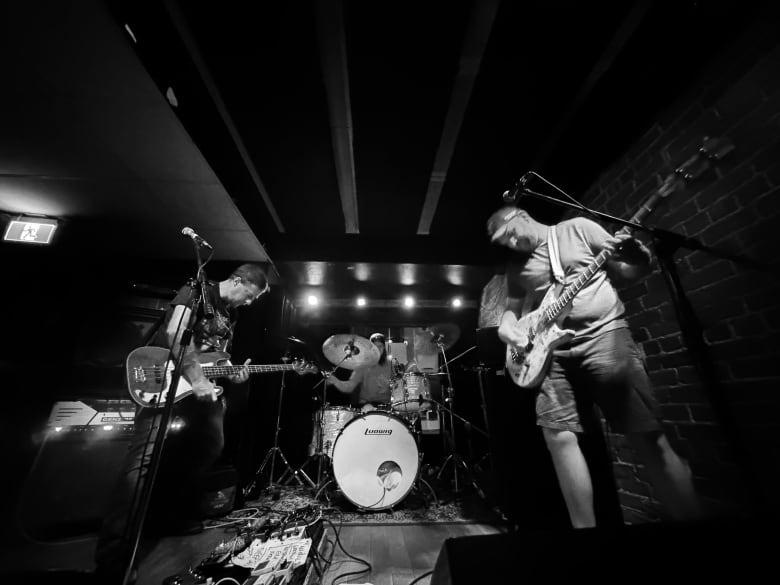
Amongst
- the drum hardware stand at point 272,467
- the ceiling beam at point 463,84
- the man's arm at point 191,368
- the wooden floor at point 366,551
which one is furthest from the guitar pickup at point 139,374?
the ceiling beam at point 463,84

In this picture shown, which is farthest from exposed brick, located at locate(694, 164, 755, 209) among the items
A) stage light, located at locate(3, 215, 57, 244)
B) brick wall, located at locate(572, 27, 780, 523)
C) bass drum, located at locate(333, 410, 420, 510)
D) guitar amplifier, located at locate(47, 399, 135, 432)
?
stage light, located at locate(3, 215, 57, 244)

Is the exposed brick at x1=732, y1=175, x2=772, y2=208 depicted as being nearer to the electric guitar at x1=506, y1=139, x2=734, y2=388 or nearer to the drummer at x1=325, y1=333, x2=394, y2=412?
the electric guitar at x1=506, y1=139, x2=734, y2=388

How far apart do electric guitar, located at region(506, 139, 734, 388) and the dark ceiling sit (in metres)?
0.58

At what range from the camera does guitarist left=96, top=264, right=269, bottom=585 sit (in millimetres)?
1979

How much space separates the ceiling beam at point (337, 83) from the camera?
5.49 ft

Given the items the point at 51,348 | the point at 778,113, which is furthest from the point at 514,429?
the point at 51,348

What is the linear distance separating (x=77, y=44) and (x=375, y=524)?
387 centimetres

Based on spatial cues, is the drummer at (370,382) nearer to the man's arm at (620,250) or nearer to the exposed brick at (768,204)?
the man's arm at (620,250)

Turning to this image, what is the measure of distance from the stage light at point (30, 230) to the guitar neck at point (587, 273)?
4.70 m

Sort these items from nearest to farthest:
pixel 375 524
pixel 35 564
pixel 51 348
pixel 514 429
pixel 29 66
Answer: pixel 29 66 < pixel 35 564 < pixel 514 429 < pixel 375 524 < pixel 51 348

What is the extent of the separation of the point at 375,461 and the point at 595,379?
213 centimetres

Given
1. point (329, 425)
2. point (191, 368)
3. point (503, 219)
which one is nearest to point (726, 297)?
point (503, 219)

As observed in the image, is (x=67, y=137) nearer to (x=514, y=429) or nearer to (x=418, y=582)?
(x=418, y=582)

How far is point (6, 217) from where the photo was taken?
2.72m
